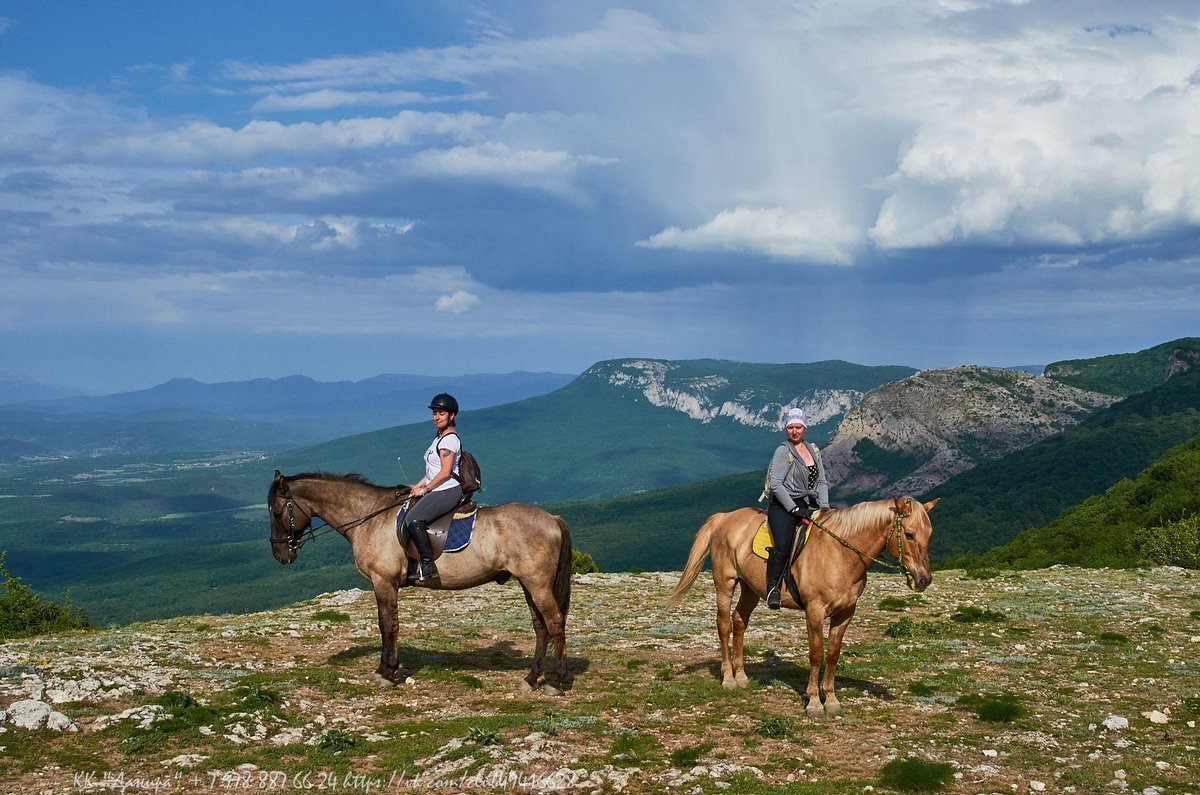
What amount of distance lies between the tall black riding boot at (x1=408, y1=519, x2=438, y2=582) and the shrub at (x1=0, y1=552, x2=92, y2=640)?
16.3 meters

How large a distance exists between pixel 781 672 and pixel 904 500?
581 cm

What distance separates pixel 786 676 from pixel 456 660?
733cm

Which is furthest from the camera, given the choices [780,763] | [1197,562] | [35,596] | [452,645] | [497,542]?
[1197,562]

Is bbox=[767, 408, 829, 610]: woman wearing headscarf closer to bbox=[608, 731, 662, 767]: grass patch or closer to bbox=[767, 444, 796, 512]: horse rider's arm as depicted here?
bbox=[767, 444, 796, 512]: horse rider's arm

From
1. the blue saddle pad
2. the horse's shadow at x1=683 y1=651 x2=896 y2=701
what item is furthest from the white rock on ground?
the horse's shadow at x1=683 y1=651 x2=896 y2=701

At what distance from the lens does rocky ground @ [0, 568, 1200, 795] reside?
11.6 meters

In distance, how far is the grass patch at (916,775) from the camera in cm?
1122

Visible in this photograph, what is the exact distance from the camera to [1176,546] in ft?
131

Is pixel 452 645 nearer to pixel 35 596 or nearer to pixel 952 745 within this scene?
pixel 952 745

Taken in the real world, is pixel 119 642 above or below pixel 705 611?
above

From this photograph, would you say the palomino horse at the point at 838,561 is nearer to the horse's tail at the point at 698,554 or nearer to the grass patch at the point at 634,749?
the horse's tail at the point at 698,554

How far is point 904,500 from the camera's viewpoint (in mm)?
14219

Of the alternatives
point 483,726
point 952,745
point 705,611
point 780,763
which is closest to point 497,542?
point 483,726

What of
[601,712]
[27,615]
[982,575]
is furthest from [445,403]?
[982,575]
